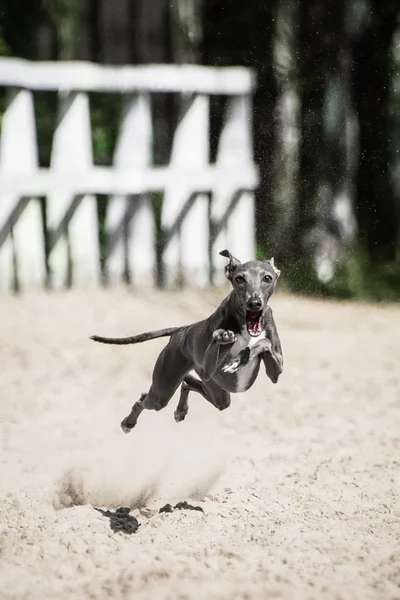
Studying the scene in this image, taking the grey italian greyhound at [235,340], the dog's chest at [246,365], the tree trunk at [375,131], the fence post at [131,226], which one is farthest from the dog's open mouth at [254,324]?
the tree trunk at [375,131]

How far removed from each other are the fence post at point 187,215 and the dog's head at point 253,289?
4208 mm

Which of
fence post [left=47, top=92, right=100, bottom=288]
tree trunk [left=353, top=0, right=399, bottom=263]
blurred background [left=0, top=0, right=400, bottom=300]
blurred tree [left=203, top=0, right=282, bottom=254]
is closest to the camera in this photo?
fence post [left=47, top=92, right=100, bottom=288]

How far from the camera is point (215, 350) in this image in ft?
8.87

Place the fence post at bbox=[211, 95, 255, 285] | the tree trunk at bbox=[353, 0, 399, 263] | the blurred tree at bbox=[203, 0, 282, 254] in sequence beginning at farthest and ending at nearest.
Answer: the tree trunk at bbox=[353, 0, 399, 263] → the blurred tree at bbox=[203, 0, 282, 254] → the fence post at bbox=[211, 95, 255, 285]

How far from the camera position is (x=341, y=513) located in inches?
138

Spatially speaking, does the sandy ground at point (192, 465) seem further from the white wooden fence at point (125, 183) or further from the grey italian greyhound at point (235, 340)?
the grey italian greyhound at point (235, 340)

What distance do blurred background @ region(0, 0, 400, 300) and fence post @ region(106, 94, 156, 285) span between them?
259 mm

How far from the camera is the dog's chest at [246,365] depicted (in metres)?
2.72

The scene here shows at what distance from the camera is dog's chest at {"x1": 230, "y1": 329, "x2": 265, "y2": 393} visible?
272 centimetres

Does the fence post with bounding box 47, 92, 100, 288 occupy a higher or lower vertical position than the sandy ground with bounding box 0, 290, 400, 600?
higher

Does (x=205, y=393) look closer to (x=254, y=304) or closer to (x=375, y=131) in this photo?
(x=254, y=304)

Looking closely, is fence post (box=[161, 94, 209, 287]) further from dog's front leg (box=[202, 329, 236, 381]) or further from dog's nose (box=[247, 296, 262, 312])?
dog's nose (box=[247, 296, 262, 312])

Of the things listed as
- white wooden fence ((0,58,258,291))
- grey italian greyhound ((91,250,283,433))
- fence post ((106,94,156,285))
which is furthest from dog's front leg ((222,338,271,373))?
fence post ((106,94,156,285))

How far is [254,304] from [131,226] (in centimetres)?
436
